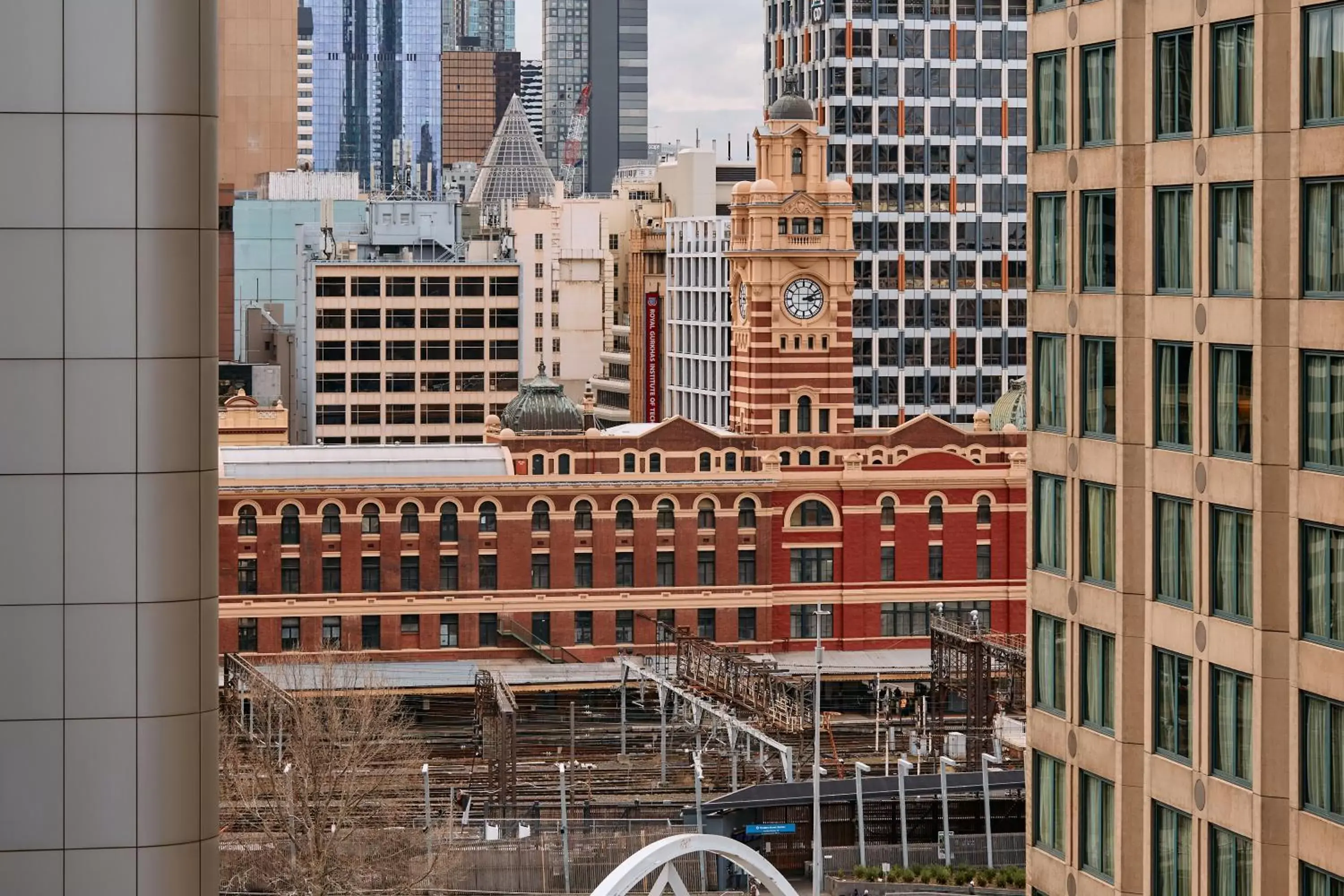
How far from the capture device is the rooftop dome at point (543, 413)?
436 ft

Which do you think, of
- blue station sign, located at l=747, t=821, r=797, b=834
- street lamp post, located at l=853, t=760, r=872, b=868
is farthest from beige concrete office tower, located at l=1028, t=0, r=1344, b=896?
blue station sign, located at l=747, t=821, r=797, b=834

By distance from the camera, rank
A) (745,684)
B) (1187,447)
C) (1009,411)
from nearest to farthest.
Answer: (1187,447)
(745,684)
(1009,411)

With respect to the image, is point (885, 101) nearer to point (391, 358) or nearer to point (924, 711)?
point (391, 358)

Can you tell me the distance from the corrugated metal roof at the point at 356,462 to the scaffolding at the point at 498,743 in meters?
18.5

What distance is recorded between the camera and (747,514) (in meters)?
133

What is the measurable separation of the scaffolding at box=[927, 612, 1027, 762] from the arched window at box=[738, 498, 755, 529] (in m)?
13.5

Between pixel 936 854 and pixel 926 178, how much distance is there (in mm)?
86226

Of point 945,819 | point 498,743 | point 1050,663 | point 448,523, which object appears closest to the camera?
point 1050,663

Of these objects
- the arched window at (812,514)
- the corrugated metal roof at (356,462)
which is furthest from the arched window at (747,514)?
the corrugated metal roof at (356,462)

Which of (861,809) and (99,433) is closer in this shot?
(99,433)

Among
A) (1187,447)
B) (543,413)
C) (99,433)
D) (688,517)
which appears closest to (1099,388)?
(1187,447)

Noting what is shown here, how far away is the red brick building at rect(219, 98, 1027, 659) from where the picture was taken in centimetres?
12825

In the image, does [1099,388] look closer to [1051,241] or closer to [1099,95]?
[1051,241]

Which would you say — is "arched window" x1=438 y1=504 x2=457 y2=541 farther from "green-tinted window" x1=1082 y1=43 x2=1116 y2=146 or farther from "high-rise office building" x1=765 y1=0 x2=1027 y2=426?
"green-tinted window" x1=1082 y1=43 x2=1116 y2=146
